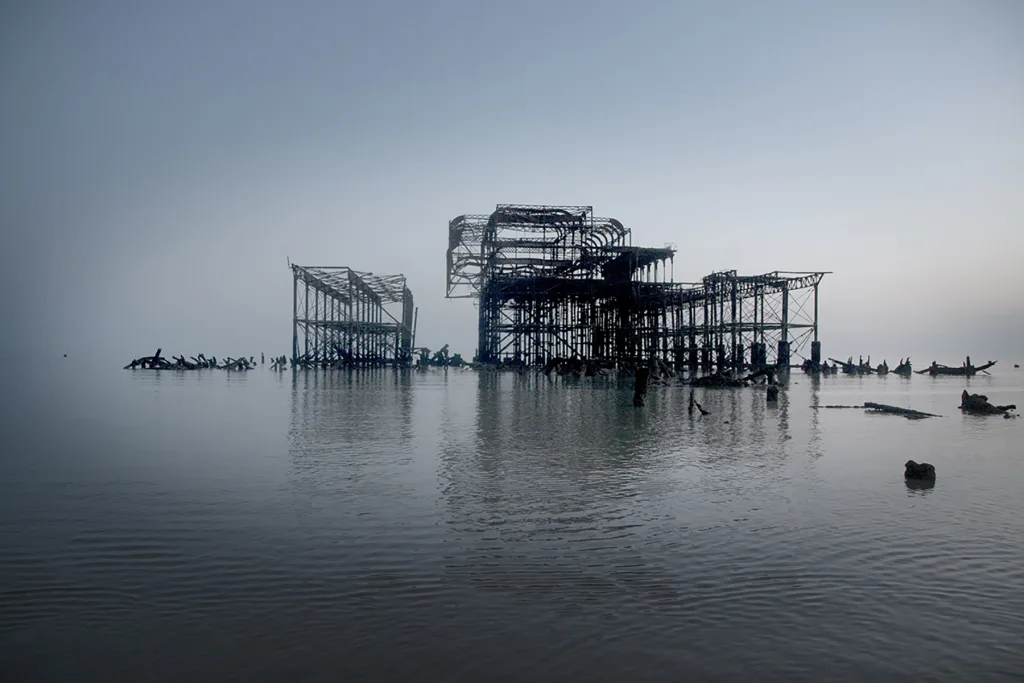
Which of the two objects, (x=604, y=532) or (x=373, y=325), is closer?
(x=604, y=532)

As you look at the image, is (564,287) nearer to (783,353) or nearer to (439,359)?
(783,353)

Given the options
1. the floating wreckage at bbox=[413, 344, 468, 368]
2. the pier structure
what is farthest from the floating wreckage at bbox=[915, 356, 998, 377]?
the floating wreckage at bbox=[413, 344, 468, 368]

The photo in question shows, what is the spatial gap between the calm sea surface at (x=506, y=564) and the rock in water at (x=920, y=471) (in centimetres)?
25

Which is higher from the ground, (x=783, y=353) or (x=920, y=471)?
(x=783, y=353)

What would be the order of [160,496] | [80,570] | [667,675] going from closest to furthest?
[667,675] < [80,570] < [160,496]

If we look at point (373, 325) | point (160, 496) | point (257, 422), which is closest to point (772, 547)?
point (160, 496)

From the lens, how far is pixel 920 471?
11.1 meters

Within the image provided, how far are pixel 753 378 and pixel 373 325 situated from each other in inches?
1594

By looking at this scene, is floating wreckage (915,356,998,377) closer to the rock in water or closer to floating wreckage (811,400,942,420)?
floating wreckage (811,400,942,420)

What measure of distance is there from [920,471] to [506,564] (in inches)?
288

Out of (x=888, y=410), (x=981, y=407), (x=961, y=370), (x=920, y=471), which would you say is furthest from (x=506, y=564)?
(x=961, y=370)

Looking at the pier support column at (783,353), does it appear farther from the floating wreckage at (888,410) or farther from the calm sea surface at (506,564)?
the calm sea surface at (506,564)

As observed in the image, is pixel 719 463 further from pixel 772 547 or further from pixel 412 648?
pixel 412 648

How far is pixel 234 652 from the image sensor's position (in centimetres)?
473
